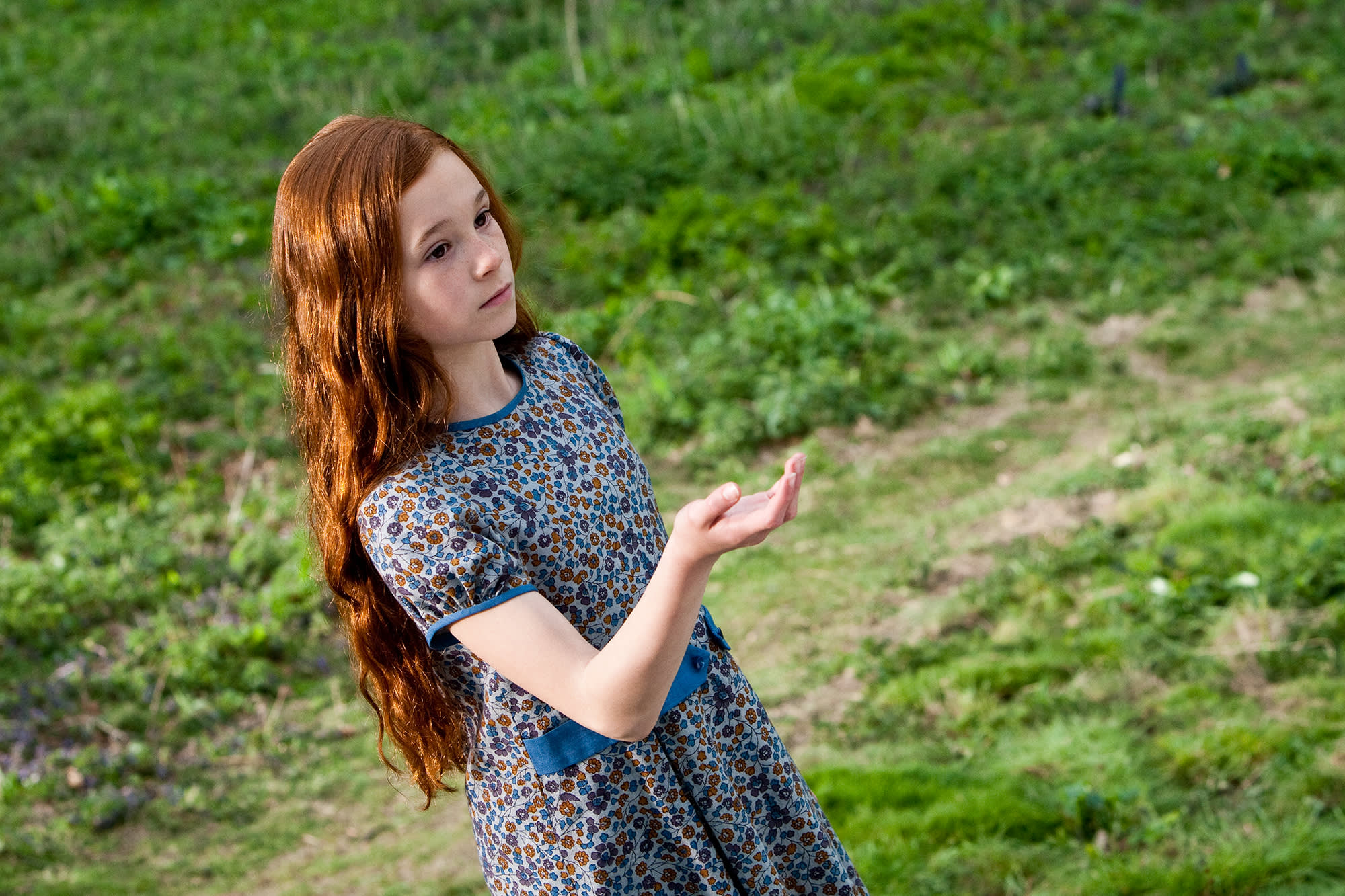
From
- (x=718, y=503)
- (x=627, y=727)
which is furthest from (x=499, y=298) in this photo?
(x=627, y=727)

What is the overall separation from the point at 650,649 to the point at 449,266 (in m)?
0.62

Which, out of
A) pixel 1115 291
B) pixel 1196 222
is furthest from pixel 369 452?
pixel 1196 222

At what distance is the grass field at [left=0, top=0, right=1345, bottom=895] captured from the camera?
367 centimetres

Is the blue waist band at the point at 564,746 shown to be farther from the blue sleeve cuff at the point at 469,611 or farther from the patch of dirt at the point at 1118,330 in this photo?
the patch of dirt at the point at 1118,330

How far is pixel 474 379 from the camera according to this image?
5.85ft

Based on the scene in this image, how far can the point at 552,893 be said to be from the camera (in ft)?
5.87

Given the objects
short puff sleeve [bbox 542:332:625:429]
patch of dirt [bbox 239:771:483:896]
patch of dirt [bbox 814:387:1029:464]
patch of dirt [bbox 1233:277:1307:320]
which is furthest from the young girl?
patch of dirt [bbox 1233:277:1307:320]

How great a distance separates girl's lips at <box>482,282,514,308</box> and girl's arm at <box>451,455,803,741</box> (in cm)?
42

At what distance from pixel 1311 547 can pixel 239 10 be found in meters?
10.3

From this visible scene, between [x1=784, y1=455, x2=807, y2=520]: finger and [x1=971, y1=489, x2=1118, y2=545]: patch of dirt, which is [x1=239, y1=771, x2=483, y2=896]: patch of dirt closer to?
[x1=971, y1=489, x2=1118, y2=545]: patch of dirt

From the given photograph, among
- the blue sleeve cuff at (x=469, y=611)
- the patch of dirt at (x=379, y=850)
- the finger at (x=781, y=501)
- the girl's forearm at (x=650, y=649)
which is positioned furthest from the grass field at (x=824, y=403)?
the finger at (x=781, y=501)

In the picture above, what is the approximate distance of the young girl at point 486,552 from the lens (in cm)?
158

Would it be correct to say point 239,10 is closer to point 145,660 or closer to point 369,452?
point 145,660

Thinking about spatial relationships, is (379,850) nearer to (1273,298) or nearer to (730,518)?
(730,518)
